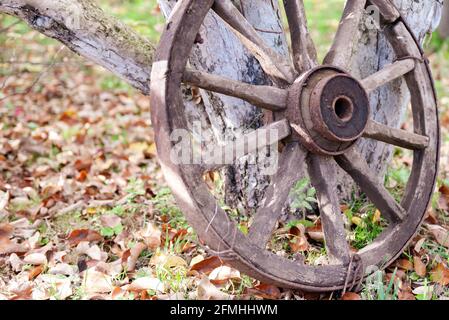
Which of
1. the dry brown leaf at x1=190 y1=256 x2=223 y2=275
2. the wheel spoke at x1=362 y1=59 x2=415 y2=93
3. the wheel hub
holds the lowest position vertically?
the dry brown leaf at x1=190 y1=256 x2=223 y2=275

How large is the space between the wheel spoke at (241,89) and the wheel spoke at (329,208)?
28 centimetres

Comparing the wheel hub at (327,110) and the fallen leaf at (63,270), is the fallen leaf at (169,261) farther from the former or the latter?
the wheel hub at (327,110)

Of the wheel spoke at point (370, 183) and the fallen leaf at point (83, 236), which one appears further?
the fallen leaf at point (83, 236)

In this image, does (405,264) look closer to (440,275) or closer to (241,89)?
(440,275)

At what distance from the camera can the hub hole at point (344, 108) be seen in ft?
7.19

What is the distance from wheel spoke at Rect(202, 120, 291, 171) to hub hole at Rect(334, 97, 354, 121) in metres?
0.20

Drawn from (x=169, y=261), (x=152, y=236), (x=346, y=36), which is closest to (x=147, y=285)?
(x=169, y=261)

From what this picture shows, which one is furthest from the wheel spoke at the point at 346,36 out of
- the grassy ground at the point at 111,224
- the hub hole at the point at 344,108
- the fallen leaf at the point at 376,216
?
the fallen leaf at the point at 376,216

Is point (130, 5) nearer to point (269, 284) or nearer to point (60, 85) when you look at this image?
point (60, 85)

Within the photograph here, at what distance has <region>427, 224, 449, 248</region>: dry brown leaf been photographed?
2.66 metres

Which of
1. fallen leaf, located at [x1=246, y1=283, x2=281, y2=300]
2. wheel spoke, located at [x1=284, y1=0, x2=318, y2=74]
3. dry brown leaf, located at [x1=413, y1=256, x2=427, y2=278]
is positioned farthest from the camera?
dry brown leaf, located at [x1=413, y1=256, x2=427, y2=278]

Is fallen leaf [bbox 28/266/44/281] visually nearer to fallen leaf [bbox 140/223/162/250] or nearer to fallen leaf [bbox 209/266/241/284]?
fallen leaf [bbox 140/223/162/250]

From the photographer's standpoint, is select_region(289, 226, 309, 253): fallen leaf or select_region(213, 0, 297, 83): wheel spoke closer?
select_region(213, 0, 297, 83): wheel spoke

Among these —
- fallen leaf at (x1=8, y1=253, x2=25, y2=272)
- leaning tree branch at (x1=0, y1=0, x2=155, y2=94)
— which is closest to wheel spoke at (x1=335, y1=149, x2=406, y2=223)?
leaning tree branch at (x1=0, y1=0, x2=155, y2=94)
